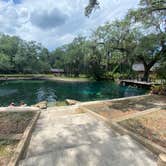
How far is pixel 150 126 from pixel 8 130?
4.00m

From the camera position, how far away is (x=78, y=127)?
183 inches

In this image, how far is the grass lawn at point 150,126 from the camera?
151 inches

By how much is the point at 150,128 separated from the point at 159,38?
59.5ft

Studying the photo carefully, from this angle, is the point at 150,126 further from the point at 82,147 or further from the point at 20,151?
the point at 20,151

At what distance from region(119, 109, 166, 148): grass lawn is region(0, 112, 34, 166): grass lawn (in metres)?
2.93

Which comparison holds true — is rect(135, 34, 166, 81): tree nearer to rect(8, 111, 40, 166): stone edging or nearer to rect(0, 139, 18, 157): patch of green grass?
rect(8, 111, 40, 166): stone edging

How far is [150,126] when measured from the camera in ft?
15.0

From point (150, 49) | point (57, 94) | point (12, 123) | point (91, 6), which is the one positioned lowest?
point (57, 94)

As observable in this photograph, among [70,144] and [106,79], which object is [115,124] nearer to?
[70,144]

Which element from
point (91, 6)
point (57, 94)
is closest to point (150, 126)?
point (91, 6)

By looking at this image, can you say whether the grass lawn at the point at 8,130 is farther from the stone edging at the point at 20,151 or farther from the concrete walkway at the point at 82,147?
the concrete walkway at the point at 82,147

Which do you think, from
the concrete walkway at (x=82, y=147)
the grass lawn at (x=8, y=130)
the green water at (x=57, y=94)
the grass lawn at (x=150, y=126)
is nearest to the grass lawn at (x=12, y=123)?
the grass lawn at (x=8, y=130)

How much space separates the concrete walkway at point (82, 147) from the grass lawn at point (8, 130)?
349 mm

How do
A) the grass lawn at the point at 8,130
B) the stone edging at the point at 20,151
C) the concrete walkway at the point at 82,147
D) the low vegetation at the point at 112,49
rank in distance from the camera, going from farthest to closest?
1. the low vegetation at the point at 112,49
2. the grass lawn at the point at 8,130
3. the concrete walkway at the point at 82,147
4. the stone edging at the point at 20,151
